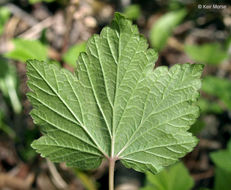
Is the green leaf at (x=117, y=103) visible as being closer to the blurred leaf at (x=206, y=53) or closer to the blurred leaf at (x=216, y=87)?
the blurred leaf at (x=216, y=87)

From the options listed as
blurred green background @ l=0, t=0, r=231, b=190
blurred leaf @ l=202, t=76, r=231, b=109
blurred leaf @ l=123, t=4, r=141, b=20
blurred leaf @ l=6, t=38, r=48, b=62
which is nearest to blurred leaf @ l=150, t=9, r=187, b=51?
blurred green background @ l=0, t=0, r=231, b=190

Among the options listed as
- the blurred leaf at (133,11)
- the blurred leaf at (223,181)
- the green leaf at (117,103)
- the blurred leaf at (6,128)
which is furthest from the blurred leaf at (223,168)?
the blurred leaf at (133,11)

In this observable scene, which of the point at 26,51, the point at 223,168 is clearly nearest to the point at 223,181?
the point at 223,168

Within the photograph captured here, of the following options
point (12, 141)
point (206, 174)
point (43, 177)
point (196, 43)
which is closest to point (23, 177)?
point (43, 177)

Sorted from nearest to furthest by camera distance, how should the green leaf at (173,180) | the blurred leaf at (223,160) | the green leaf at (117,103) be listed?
the green leaf at (117,103)
the green leaf at (173,180)
the blurred leaf at (223,160)

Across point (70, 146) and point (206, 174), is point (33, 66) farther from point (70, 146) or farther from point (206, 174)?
point (206, 174)
